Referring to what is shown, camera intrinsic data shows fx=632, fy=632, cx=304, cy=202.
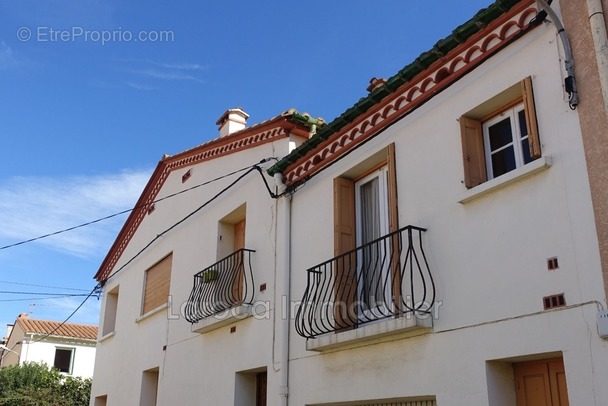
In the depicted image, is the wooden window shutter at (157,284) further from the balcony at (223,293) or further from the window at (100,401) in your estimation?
the window at (100,401)

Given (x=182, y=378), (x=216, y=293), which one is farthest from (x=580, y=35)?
(x=182, y=378)

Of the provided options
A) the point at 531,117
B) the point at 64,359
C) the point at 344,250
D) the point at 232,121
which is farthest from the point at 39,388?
the point at 531,117

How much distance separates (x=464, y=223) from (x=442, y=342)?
1.14 m

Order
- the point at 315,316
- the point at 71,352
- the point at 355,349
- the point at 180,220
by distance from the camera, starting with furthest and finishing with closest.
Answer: the point at 71,352
the point at 180,220
the point at 315,316
the point at 355,349

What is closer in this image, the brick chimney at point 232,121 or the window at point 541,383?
the window at point 541,383

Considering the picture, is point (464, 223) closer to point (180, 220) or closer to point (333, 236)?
point (333, 236)

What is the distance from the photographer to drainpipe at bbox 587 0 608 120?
15.9 feet

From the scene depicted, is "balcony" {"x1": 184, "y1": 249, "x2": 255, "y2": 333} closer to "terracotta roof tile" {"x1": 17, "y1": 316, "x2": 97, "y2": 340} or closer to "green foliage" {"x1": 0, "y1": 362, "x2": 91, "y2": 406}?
"green foliage" {"x1": 0, "y1": 362, "x2": 91, "y2": 406}

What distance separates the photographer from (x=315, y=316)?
7.88m

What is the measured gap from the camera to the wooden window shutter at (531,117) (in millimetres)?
5371

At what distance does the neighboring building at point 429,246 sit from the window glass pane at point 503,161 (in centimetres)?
2

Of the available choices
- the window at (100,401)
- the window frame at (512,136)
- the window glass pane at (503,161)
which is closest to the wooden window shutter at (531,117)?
the window frame at (512,136)

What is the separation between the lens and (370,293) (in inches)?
296

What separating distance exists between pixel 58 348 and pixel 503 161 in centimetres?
2930
